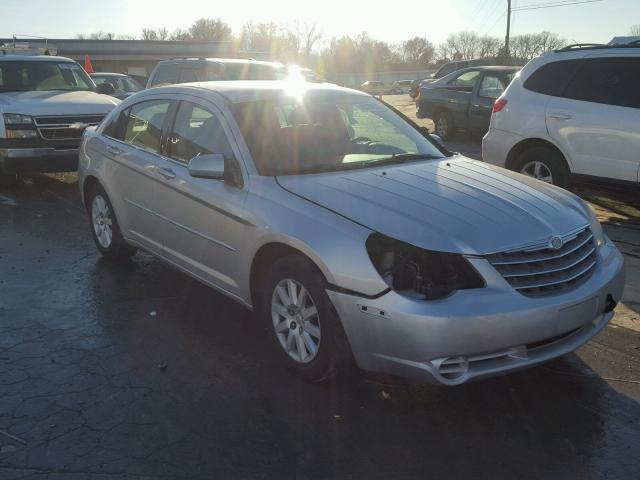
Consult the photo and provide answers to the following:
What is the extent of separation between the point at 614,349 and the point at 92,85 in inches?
382

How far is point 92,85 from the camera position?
11.5m

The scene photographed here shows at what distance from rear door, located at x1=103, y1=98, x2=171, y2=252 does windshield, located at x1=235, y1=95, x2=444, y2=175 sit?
3.35 ft

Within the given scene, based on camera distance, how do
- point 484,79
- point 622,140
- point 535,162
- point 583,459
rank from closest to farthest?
1. point 583,459
2. point 622,140
3. point 535,162
4. point 484,79

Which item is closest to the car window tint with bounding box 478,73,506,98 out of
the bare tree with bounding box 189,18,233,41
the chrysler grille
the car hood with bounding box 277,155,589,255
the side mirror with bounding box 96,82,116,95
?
the side mirror with bounding box 96,82,116,95

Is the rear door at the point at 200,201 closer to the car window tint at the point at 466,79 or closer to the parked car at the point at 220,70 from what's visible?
the parked car at the point at 220,70

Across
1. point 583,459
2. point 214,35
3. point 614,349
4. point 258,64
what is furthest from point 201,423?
point 214,35

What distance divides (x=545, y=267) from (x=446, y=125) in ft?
41.7

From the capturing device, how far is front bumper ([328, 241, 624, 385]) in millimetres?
3223

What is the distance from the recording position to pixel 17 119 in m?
9.50

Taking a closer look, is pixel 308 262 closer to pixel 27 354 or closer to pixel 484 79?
pixel 27 354

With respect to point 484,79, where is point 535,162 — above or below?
below

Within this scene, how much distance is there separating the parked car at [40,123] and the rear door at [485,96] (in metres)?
7.74

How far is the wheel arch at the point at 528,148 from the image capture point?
25.6ft

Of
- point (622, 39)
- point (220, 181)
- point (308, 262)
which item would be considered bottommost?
point (308, 262)
